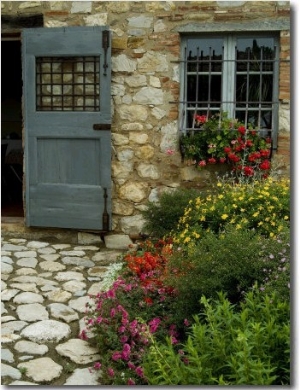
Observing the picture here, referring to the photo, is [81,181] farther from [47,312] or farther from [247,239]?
[247,239]

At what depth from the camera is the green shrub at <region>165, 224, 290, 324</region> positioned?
Answer: 11.4ft

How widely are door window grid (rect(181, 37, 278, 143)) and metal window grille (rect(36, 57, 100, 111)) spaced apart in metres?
0.97

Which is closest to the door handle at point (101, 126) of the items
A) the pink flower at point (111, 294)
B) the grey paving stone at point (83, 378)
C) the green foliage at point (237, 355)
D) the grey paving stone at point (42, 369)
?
the pink flower at point (111, 294)

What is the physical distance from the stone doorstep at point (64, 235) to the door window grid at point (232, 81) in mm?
1377

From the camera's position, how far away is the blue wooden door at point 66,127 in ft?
19.1

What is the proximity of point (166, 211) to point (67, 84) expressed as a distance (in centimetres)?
175

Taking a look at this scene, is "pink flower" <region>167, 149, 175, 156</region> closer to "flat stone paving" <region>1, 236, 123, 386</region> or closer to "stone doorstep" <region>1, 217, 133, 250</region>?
"stone doorstep" <region>1, 217, 133, 250</region>

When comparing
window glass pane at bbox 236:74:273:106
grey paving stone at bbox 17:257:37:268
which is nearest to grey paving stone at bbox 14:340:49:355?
grey paving stone at bbox 17:257:37:268

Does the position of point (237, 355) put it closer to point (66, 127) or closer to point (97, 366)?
point (97, 366)

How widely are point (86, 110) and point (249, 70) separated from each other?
5.71 feet

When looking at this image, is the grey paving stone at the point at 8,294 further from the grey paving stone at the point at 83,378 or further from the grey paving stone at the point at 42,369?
the grey paving stone at the point at 83,378

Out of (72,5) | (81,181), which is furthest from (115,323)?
(72,5)

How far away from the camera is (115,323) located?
3.64 metres

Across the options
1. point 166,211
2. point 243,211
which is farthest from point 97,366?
point 166,211
